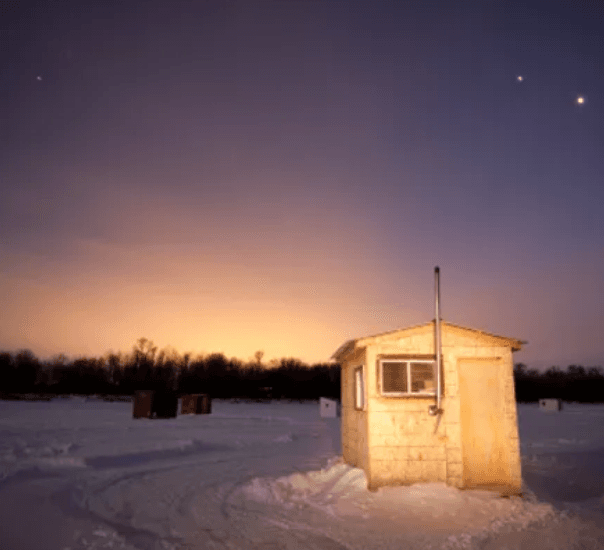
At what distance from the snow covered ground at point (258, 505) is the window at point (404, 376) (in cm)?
211

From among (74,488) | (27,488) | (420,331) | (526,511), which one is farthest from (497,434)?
(27,488)

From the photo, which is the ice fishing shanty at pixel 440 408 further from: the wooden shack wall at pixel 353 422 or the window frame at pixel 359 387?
the window frame at pixel 359 387

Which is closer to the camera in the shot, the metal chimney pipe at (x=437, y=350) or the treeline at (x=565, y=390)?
the metal chimney pipe at (x=437, y=350)

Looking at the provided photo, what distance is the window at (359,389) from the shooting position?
12.1 m

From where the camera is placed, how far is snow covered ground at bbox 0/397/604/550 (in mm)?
7414

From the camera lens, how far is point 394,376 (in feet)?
36.9

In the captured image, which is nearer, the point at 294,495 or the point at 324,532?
the point at 324,532

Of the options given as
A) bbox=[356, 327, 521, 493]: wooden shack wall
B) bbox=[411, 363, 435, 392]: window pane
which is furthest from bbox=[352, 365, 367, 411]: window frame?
bbox=[411, 363, 435, 392]: window pane

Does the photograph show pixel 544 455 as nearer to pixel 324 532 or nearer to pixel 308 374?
pixel 324 532

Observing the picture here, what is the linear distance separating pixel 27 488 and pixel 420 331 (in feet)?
31.2

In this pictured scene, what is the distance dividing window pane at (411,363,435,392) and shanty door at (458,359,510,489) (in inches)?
27.5

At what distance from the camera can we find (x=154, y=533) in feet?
25.7

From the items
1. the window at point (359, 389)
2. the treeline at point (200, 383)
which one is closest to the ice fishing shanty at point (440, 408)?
the window at point (359, 389)

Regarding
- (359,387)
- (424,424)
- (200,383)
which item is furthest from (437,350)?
(200,383)
